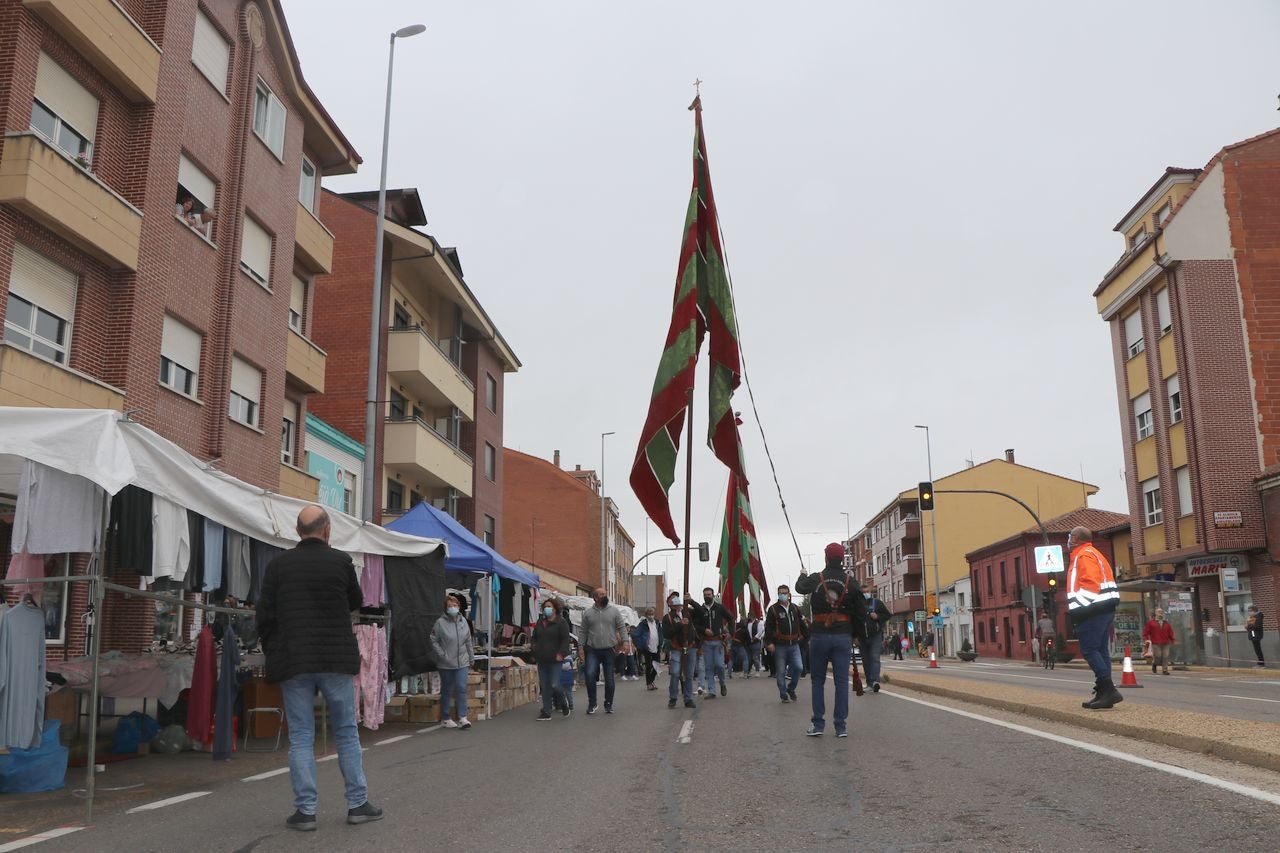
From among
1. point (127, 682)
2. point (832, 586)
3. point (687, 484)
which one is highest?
point (687, 484)

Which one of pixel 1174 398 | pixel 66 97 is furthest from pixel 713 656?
pixel 1174 398

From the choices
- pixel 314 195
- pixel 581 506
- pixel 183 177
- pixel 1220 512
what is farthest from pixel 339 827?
pixel 581 506

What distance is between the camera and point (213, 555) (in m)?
10.0

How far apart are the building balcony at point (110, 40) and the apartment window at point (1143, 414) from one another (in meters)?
34.3

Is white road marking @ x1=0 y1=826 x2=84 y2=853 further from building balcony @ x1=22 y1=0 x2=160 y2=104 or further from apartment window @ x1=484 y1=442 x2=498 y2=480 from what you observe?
apartment window @ x1=484 y1=442 x2=498 y2=480

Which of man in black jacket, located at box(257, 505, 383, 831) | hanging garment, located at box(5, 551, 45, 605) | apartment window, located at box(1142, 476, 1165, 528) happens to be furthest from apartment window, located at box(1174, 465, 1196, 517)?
hanging garment, located at box(5, 551, 45, 605)

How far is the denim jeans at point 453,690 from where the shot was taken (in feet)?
45.5

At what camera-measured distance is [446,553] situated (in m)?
14.8

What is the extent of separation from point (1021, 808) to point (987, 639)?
64.9 m

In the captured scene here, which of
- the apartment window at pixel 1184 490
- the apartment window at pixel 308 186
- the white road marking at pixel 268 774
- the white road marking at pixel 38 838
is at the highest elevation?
the apartment window at pixel 308 186

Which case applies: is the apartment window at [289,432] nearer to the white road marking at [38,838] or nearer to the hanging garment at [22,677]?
the hanging garment at [22,677]

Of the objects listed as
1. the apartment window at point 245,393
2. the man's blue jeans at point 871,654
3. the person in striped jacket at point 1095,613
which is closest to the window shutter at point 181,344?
the apartment window at point 245,393

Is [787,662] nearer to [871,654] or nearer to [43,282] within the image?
[871,654]

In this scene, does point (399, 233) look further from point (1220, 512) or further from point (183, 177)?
point (1220, 512)
